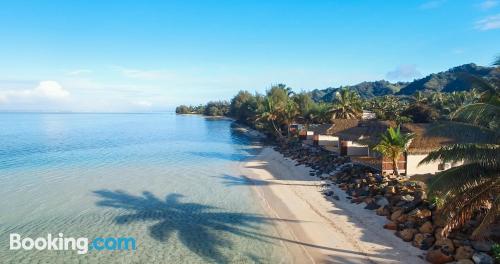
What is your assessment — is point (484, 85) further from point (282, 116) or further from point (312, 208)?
point (282, 116)

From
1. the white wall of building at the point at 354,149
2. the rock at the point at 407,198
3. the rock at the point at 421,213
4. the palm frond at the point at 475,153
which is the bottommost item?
the rock at the point at 421,213

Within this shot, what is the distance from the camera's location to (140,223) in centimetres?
1933

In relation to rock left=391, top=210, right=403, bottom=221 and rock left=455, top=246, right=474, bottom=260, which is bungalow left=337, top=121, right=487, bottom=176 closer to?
rock left=391, top=210, right=403, bottom=221

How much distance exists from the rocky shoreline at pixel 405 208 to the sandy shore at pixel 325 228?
479mm

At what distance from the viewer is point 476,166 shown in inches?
452

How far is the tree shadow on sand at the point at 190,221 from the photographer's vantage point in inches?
646

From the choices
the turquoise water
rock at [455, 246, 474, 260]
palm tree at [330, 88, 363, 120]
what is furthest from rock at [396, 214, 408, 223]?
palm tree at [330, 88, 363, 120]

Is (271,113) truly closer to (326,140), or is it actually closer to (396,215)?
(326,140)

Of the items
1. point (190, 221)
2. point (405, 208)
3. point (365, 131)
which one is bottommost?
point (190, 221)

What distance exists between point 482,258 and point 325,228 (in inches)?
261

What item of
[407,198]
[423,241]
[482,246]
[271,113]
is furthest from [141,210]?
[271,113]

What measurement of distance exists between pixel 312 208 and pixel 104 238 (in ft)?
36.6

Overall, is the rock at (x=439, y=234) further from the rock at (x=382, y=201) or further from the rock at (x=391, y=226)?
the rock at (x=382, y=201)

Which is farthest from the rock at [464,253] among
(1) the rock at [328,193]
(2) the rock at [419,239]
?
(1) the rock at [328,193]
